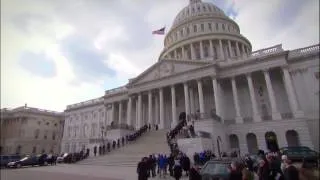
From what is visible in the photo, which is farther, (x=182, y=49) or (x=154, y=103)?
(x=182, y=49)

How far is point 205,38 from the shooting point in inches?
2162

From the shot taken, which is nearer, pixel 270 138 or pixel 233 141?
pixel 270 138

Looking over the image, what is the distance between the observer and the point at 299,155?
19.9 meters

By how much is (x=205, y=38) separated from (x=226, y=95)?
2080cm

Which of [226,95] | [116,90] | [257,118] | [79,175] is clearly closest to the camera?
[79,175]

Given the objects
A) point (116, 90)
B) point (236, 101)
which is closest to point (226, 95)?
point (236, 101)

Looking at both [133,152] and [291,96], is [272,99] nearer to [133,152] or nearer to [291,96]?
[291,96]

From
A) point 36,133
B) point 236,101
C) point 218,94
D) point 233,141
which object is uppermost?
point 218,94

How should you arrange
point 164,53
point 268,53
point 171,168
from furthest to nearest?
point 164,53, point 268,53, point 171,168

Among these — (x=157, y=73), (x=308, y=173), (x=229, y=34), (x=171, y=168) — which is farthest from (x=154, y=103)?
(x=308, y=173)

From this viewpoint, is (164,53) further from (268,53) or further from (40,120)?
(40,120)

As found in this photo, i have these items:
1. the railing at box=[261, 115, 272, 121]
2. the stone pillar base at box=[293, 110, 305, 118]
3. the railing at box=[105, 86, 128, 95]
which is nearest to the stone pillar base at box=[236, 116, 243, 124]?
the railing at box=[261, 115, 272, 121]

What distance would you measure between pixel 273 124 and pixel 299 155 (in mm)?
10926

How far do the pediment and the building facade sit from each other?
4006 centimetres
